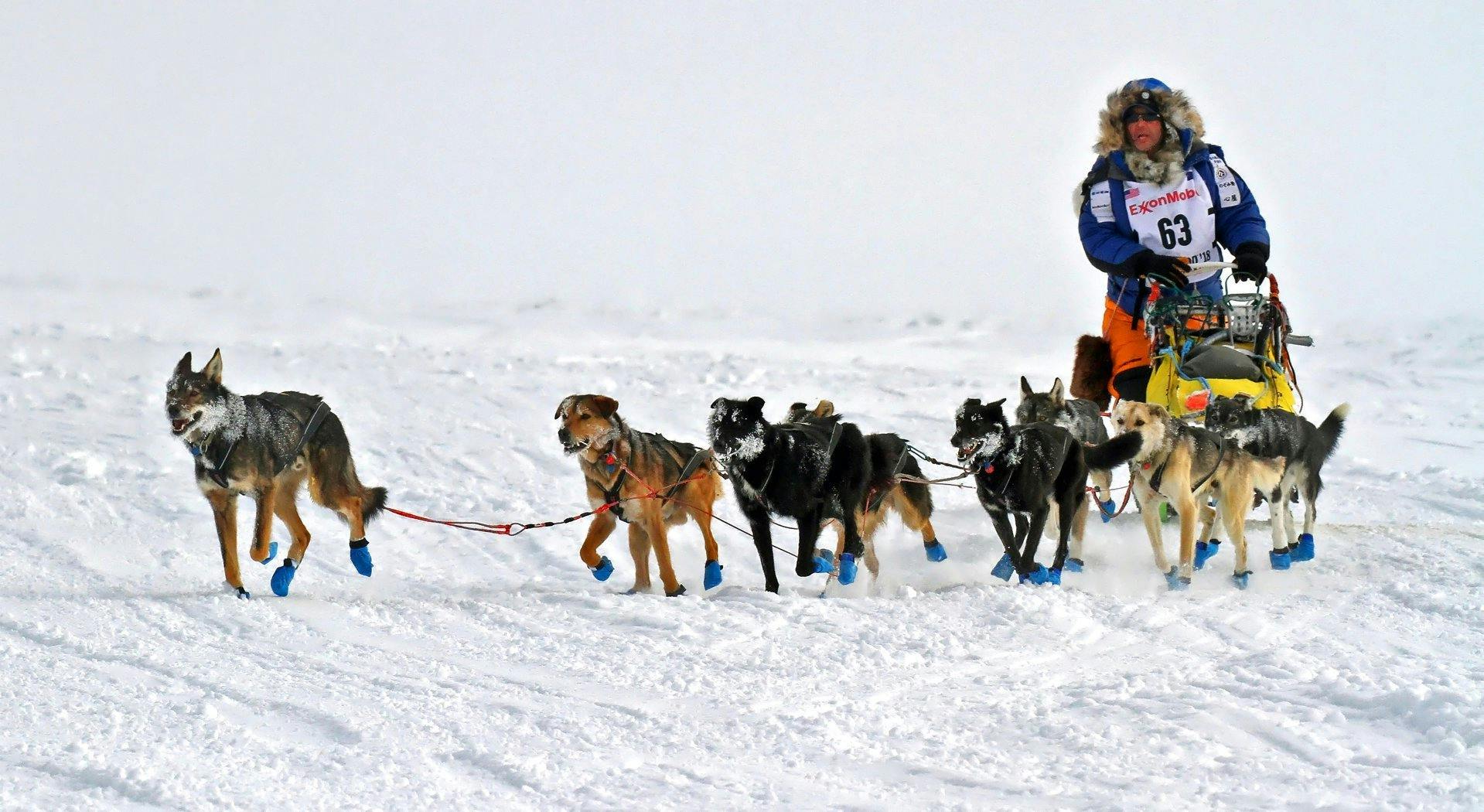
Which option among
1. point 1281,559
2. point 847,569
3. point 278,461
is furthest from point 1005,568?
point 278,461

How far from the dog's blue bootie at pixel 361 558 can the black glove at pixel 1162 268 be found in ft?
14.2

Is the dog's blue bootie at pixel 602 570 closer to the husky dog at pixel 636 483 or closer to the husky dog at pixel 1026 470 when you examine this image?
the husky dog at pixel 636 483

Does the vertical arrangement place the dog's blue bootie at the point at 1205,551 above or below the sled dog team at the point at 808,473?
below

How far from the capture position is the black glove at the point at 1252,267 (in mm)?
7711

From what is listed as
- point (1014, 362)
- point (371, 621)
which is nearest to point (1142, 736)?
point (371, 621)

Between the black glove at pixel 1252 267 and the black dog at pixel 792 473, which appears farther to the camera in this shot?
the black glove at pixel 1252 267

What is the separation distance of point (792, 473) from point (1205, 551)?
7.53ft

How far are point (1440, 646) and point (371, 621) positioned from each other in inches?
161

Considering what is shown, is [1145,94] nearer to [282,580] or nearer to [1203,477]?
[1203,477]

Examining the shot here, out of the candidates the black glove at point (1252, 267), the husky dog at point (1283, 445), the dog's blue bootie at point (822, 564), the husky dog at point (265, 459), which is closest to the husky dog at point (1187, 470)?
the husky dog at point (1283, 445)

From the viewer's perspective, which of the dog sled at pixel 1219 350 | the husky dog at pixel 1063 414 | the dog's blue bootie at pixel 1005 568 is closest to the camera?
the dog's blue bootie at pixel 1005 568

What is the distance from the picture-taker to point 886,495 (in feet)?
23.6

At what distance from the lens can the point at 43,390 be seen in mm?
11836

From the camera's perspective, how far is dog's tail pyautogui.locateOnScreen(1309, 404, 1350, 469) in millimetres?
7586
